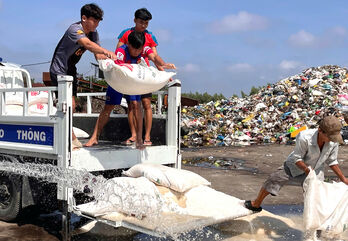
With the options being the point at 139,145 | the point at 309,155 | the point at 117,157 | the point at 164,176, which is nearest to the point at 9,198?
the point at 117,157

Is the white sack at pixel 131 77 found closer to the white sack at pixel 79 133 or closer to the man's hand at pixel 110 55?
the man's hand at pixel 110 55

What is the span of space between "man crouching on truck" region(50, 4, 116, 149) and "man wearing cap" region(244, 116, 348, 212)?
1954mm

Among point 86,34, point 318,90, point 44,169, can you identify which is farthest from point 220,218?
point 318,90

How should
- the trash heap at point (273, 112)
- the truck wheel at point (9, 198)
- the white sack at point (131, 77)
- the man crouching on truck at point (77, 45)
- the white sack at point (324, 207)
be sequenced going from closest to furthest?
the white sack at point (324, 207), the white sack at point (131, 77), the man crouching on truck at point (77, 45), the truck wheel at point (9, 198), the trash heap at point (273, 112)

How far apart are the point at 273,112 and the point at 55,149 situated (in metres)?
13.5

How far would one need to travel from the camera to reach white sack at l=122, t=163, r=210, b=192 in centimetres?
402

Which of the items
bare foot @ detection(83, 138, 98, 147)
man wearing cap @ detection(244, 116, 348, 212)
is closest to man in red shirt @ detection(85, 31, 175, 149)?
bare foot @ detection(83, 138, 98, 147)

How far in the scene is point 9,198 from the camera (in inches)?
177

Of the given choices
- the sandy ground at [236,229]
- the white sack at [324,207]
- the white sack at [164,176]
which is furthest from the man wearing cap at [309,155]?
the white sack at [164,176]

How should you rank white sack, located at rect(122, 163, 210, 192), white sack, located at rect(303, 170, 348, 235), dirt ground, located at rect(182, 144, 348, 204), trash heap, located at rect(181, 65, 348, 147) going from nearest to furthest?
1. white sack, located at rect(303, 170, 348, 235)
2. white sack, located at rect(122, 163, 210, 192)
3. dirt ground, located at rect(182, 144, 348, 204)
4. trash heap, located at rect(181, 65, 348, 147)

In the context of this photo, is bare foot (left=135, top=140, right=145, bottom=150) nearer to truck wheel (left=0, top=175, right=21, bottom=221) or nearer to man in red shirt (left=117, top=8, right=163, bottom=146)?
man in red shirt (left=117, top=8, right=163, bottom=146)

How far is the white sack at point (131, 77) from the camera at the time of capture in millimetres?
Answer: 3863

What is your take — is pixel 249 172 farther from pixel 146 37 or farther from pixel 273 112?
pixel 273 112

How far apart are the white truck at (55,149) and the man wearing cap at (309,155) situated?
3.78 feet
